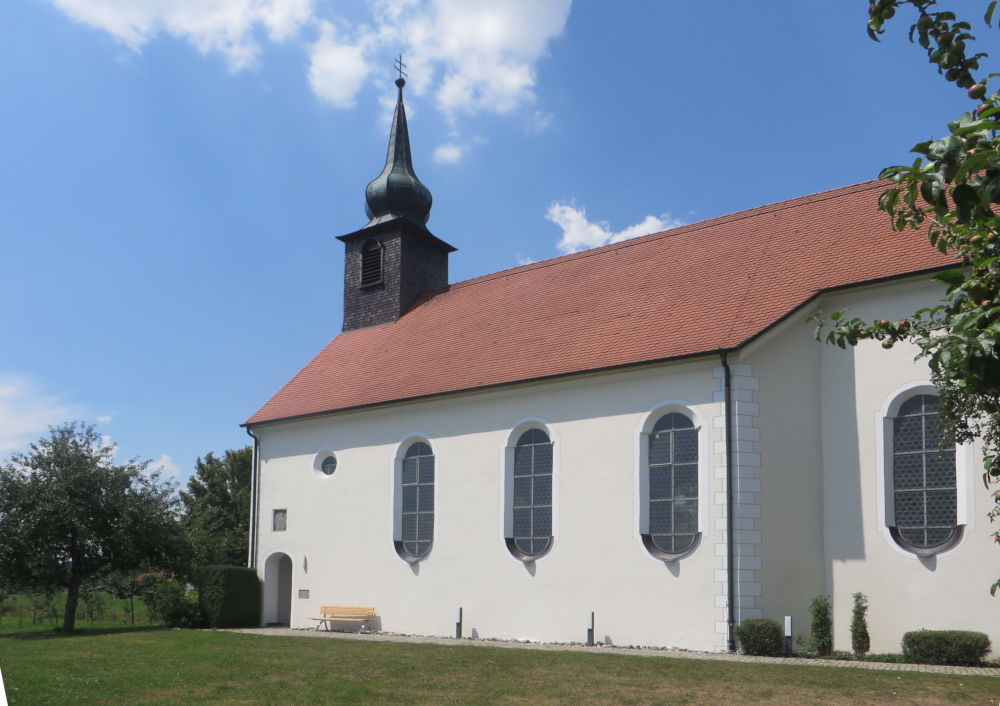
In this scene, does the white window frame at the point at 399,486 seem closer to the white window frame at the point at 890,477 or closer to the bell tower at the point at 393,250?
the bell tower at the point at 393,250

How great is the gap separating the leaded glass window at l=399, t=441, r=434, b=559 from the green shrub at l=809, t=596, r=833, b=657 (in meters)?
8.47

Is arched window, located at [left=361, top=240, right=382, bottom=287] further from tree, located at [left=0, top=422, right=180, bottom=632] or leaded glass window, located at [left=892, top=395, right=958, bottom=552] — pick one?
leaded glass window, located at [left=892, top=395, right=958, bottom=552]

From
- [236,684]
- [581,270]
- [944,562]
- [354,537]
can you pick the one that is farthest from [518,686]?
[581,270]

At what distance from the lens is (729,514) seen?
1617 cm

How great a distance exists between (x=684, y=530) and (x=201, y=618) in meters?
12.8

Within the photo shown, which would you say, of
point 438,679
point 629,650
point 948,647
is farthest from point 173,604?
point 948,647

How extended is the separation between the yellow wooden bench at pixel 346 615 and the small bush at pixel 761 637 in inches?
364

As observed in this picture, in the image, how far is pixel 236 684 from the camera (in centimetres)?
1192

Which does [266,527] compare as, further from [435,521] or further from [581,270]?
[581,270]

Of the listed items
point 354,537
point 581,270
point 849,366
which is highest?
point 581,270

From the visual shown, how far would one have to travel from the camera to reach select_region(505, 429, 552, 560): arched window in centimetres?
1917

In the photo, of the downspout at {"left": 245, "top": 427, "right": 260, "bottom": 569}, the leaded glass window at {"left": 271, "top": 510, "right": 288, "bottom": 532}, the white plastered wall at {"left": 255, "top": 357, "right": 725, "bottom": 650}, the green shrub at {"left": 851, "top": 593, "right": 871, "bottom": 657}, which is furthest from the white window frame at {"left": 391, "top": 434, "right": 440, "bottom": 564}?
the green shrub at {"left": 851, "top": 593, "right": 871, "bottom": 657}

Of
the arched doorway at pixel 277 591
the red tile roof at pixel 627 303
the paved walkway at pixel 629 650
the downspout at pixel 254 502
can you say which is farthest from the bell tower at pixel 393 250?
the paved walkway at pixel 629 650

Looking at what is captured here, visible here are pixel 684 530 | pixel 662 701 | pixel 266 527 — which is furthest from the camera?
pixel 266 527
